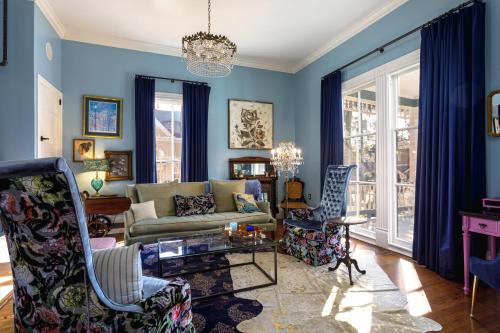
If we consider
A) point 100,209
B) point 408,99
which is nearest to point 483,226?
point 408,99

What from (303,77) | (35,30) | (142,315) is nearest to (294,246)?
(142,315)

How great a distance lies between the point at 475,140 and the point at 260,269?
8.08 feet

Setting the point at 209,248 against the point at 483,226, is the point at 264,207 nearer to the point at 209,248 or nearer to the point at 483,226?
the point at 209,248

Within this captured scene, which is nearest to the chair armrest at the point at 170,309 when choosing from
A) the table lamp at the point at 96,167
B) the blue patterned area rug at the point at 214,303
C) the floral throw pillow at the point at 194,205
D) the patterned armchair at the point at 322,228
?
the blue patterned area rug at the point at 214,303

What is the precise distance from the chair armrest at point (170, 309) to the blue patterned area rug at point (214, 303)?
471mm

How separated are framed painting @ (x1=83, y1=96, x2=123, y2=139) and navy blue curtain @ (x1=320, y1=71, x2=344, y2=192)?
3.56 meters

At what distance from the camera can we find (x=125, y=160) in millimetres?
4676

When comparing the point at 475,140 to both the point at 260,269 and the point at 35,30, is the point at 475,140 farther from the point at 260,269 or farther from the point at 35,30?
the point at 35,30

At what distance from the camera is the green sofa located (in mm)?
3307

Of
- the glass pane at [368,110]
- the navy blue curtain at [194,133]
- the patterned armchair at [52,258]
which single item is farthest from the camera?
the navy blue curtain at [194,133]

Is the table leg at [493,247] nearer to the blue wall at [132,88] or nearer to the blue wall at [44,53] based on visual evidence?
the blue wall at [132,88]

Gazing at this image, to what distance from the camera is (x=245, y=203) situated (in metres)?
4.03

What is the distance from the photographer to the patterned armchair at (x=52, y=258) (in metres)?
1.07

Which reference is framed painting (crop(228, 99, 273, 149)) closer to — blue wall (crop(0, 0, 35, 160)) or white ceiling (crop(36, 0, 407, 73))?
white ceiling (crop(36, 0, 407, 73))
